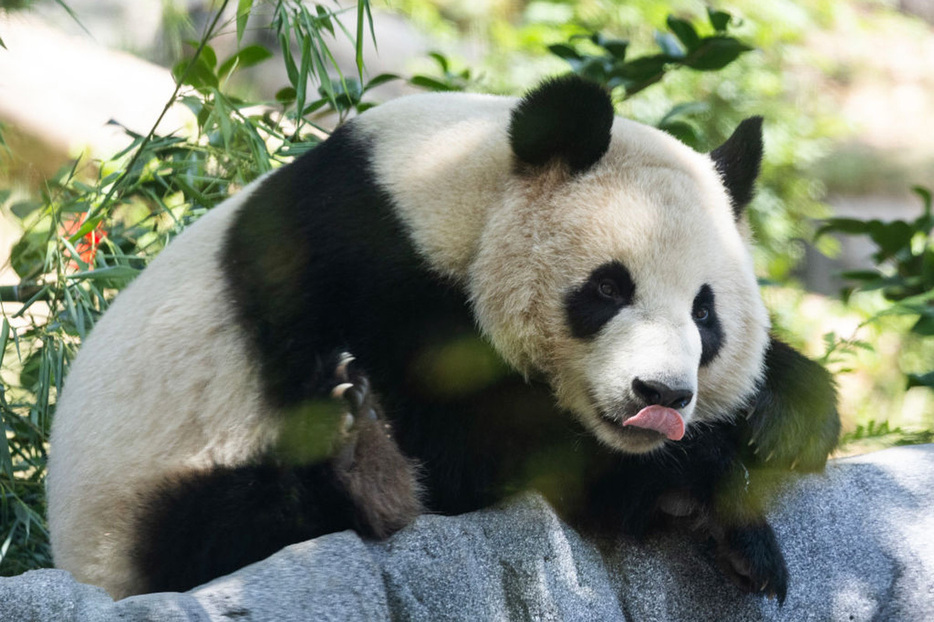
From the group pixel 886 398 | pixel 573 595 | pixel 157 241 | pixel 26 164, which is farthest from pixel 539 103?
pixel 886 398

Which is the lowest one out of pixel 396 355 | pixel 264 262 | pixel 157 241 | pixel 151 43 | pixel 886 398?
pixel 886 398

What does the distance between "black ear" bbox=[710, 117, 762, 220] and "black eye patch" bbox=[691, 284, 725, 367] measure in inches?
18.7

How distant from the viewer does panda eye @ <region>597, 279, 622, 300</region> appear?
2654 millimetres

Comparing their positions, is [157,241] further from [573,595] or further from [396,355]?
[573,595]

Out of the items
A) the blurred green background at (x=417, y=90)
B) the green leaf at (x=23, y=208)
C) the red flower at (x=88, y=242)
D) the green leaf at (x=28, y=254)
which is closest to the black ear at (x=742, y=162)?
the blurred green background at (x=417, y=90)

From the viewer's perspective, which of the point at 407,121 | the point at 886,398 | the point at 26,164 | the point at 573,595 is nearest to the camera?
the point at 573,595

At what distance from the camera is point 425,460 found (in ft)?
8.84

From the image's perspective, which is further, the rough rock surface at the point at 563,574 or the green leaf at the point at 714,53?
the green leaf at the point at 714,53

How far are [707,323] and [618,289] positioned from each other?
284mm

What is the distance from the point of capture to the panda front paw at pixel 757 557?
2.59m

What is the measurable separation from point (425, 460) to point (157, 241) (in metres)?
2.14

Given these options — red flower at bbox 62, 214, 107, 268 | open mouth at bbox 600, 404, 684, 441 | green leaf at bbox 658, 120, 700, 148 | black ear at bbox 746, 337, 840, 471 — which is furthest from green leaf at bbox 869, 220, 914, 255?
red flower at bbox 62, 214, 107, 268

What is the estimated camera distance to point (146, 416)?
8.99 feet

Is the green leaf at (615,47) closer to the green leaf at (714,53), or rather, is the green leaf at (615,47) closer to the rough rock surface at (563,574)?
the green leaf at (714,53)
